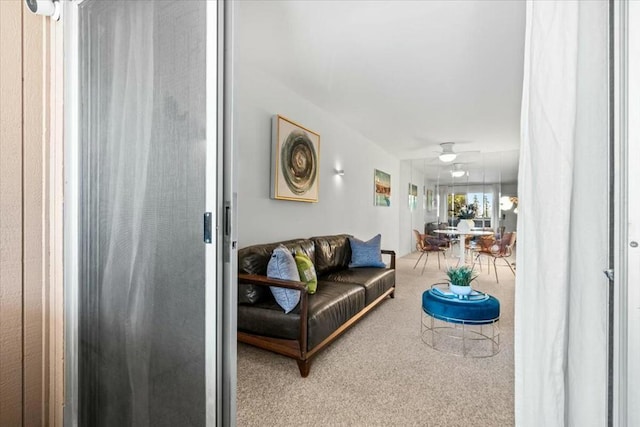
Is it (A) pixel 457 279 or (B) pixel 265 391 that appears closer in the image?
(B) pixel 265 391

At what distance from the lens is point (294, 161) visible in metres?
3.65

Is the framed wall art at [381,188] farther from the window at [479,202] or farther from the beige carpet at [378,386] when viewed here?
the beige carpet at [378,386]

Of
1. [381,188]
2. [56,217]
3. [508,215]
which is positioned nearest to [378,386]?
[56,217]

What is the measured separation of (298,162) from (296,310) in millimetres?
Answer: 1941

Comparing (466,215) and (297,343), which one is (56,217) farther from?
(466,215)

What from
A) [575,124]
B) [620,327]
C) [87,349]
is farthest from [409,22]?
[87,349]

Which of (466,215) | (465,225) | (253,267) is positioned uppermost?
(466,215)

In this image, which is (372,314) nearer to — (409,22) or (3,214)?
(409,22)

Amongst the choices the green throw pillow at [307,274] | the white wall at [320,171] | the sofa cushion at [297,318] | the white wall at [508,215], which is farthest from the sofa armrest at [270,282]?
the white wall at [508,215]

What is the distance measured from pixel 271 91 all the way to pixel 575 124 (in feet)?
9.80

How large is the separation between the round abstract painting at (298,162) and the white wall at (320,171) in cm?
19

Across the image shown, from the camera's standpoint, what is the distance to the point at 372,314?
11.5ft

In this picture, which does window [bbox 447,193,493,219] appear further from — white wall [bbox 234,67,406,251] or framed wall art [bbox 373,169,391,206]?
white wall [bbox 234,67,406,251]

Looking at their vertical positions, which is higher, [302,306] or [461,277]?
[461,277]
